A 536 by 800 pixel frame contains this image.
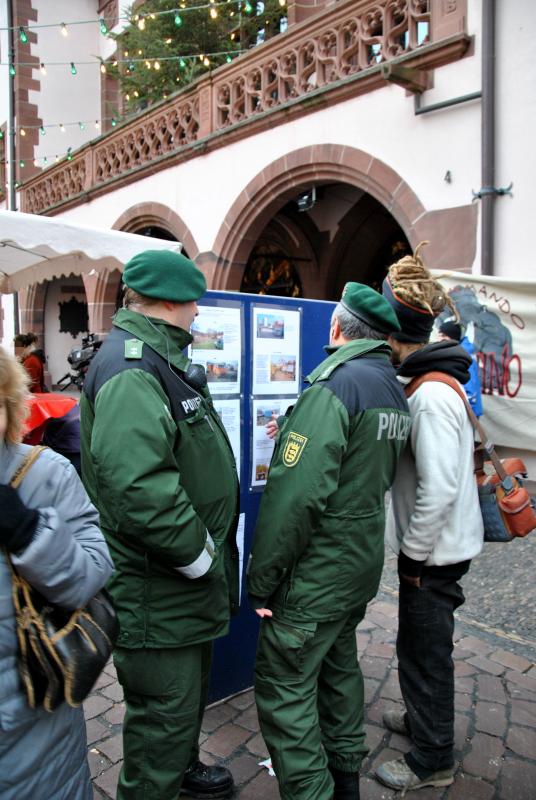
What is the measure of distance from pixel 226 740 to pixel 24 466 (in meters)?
1.85

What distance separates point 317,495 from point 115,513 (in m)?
0.59

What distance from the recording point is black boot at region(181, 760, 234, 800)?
236 centimetres

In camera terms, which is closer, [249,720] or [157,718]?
[157,718]

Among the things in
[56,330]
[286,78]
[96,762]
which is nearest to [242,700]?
[96,762]

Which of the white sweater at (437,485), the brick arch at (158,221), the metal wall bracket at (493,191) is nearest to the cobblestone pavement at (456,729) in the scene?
the white sweater at (437,485)

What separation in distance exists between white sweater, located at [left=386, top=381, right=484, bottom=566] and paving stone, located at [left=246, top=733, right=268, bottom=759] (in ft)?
3.37

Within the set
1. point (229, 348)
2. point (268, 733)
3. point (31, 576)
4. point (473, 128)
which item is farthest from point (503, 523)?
point (473, 128)

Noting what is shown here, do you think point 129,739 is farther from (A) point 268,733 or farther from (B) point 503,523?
(B) point 503,523

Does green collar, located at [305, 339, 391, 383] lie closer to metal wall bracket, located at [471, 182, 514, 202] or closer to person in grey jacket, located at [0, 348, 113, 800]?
person in grey jacket, located at [0, 348, 113, 800]

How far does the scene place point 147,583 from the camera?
187 centimetres

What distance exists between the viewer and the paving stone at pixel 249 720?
281 centimetres

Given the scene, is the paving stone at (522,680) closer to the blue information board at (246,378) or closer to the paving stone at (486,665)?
the paving stone at (486,665)

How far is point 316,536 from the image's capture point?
2045 mm

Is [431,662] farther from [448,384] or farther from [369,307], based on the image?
[369,307]
